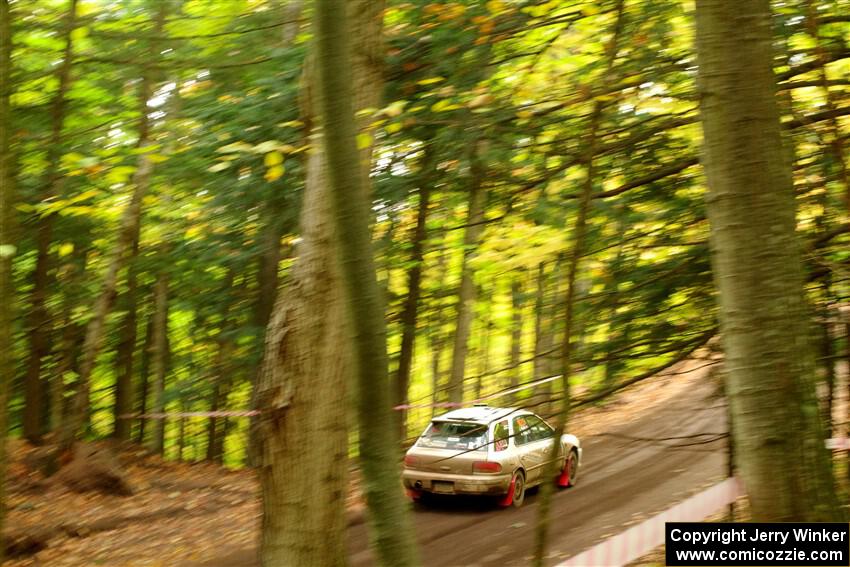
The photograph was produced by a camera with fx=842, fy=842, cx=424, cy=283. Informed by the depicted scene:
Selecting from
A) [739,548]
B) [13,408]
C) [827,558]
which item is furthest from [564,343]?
[13,408]

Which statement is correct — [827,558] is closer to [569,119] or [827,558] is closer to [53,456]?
[569,119]

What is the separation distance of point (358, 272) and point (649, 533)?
284 centimetres

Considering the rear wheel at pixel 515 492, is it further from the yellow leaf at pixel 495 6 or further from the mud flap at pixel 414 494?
the yellow leaf at pixel 495 6

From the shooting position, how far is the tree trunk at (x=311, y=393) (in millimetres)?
7926

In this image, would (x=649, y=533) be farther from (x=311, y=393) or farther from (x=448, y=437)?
(x=448, y=437)

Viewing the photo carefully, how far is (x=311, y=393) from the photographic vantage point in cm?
809

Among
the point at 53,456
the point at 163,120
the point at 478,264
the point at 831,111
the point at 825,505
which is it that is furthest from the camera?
the point at 53,456

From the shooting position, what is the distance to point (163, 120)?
15.0 metres

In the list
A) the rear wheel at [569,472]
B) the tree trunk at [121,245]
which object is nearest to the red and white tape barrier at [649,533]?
the rear wheel at [569,472]

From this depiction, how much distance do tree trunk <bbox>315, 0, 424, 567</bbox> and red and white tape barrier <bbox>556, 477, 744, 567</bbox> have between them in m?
1.53

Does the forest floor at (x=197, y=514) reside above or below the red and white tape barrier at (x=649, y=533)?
below

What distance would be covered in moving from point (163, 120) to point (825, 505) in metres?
13.3

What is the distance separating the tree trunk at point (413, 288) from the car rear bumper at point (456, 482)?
3.35 feet

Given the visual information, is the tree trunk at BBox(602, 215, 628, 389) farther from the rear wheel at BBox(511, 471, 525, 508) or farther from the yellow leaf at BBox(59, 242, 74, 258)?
the yellow leaf at BBox(59, 242, 74, 258)
